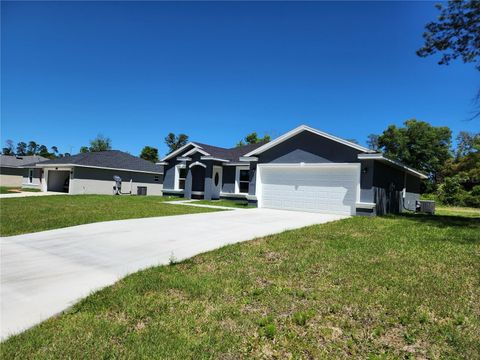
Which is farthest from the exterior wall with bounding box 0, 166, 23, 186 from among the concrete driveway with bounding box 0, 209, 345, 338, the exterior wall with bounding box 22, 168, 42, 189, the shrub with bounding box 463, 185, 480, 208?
the shrub with bounding box 463, 185, 480, 208

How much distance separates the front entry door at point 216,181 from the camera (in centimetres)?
2198

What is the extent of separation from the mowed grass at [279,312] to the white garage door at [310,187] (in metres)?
8.56

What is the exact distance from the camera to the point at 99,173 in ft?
93.5

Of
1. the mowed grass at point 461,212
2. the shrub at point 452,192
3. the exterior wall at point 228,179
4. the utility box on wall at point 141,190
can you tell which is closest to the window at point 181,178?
the exterior wall at point 228,179

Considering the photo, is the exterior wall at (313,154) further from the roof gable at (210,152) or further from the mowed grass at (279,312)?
the mowed grass at (279,312)

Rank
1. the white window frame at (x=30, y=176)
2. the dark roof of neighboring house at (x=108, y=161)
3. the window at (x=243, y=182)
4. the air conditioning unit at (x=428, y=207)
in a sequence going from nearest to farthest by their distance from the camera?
1. the air conditioning unit at (x=428, y=207)
2. the window at (x=243, y=182)
3. the dark roof of neighboring house at (x=108, y=161)
4. the white window frame at (x=30, y=176)

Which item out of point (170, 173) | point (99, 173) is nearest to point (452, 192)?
point (170, 173)

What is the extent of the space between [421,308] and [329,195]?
1155 centimetres

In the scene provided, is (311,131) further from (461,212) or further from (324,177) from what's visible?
(461,212)

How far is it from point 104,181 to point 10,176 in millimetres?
20525

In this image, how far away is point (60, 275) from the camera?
199 inches

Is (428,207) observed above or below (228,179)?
below

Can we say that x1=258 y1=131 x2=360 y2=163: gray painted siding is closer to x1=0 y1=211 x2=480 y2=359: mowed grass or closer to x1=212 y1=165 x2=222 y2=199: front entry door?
x1=212 y1=165 x2=222 y2=199: front entry door

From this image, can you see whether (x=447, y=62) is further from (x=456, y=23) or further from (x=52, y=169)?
(x=52, y=169)
